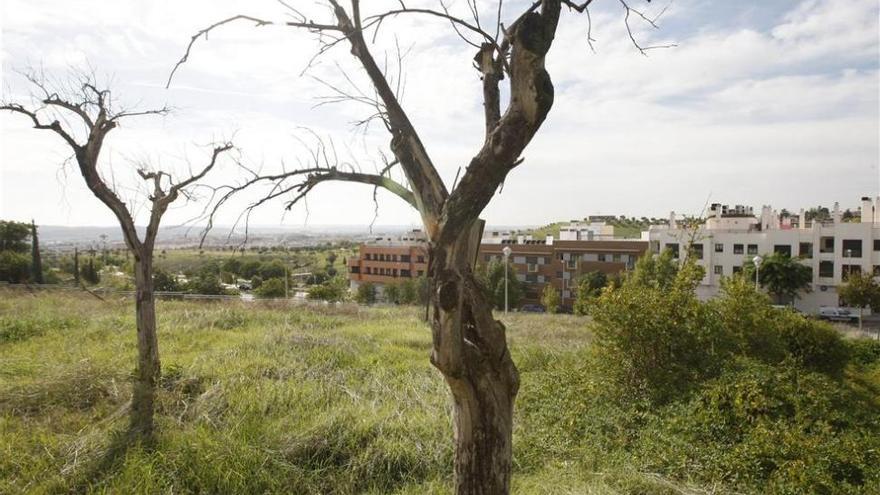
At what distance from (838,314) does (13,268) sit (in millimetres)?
40694

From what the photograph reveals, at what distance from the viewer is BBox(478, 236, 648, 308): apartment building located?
38656mm

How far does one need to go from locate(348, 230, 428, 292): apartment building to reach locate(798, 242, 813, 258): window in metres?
27.2

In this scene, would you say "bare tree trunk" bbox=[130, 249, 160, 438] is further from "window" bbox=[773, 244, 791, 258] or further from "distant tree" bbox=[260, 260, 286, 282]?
"distant tree" bbox=[260, 260, 286, 282]

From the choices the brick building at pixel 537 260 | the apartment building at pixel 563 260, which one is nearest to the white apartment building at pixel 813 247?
the apartment building at pixel 563 260

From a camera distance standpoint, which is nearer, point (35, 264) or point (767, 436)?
point (767, 436)

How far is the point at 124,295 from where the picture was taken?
1509 cm

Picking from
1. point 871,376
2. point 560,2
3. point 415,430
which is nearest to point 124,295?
point 415,430

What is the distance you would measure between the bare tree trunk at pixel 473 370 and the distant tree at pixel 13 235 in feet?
94.5

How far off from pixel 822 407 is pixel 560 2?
5370 mm

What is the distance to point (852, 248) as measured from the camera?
30.9m

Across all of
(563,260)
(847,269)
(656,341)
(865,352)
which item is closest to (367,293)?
(563,260)

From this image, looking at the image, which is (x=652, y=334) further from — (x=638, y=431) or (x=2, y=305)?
(x=2, y=305)

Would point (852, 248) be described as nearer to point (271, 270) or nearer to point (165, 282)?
point (165, 282)

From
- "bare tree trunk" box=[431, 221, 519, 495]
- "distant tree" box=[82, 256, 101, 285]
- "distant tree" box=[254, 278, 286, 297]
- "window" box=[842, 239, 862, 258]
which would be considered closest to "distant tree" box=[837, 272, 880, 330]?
"window" box=[842, 239, 862, 258]
